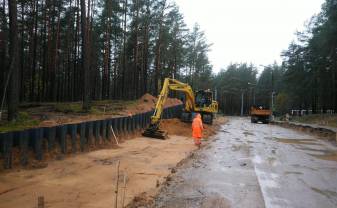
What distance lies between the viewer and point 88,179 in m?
10.8

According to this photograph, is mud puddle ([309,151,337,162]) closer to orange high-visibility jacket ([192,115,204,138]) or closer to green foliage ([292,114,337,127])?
orange high-visibility jacket ([192,115,204,138])

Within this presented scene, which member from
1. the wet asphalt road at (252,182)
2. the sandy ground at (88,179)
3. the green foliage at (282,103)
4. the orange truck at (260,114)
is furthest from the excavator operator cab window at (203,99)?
the green foliage at (282,103)

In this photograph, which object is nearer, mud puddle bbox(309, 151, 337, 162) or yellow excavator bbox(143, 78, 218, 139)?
mud puddle bbox(309, 151, 337, 162)

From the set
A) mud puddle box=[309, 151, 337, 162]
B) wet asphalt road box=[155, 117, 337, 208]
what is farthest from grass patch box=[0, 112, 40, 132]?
mud puddle box=[309, 151, 337, 162]

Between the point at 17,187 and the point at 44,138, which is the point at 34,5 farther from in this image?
the point at 17,187

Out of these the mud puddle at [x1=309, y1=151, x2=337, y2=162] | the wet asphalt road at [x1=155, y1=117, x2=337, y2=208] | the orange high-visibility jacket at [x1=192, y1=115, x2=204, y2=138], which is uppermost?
the orange high-visibility jacket at [x1=192, y1=115, x2=204, y2=138]

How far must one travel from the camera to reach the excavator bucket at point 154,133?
75.7 ft

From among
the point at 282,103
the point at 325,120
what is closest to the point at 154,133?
the point at 325,120

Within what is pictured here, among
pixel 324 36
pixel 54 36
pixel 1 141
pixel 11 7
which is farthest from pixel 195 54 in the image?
pixel 1 141

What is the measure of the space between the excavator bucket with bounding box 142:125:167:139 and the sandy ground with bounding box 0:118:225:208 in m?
6.36

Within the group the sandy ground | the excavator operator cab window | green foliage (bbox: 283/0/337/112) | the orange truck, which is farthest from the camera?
the orange truck

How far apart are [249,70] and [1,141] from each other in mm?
134800

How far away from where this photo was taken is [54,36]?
43250mm

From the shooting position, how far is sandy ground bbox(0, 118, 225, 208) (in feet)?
28.0
